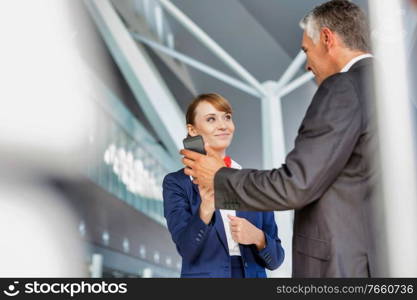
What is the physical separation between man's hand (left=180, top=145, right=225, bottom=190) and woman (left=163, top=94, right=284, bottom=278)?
0.24 metres

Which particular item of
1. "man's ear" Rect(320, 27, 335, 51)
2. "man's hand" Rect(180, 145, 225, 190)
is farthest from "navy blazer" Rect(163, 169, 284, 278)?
"man's ear" Rect(320, 27, 335, 51)

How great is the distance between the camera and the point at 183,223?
264 centimetres

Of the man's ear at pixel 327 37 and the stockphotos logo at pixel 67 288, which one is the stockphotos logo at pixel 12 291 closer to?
the stockphotos logo at pixel 67 288

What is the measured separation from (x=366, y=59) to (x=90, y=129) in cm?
1523

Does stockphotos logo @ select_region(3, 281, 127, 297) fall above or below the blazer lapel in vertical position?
below

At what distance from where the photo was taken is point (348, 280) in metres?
2.08

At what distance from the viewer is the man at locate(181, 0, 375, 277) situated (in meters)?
2.02

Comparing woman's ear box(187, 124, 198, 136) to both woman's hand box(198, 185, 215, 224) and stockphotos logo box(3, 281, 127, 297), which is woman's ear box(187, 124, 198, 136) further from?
stockphotos logo box(3, 281, 127, 297)

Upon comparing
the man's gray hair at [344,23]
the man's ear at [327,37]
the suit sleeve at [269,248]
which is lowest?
the suit sleeve at [269,248]

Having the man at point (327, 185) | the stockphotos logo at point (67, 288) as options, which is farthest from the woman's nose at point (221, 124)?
the stockphotos logo at point (67, 288)

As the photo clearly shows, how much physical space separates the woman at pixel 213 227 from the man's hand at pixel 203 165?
24 cm

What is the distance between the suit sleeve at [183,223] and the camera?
2559 mm

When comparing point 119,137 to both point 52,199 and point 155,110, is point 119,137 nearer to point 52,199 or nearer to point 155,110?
point 52,199

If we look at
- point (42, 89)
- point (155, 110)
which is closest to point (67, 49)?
point (42, 89)
